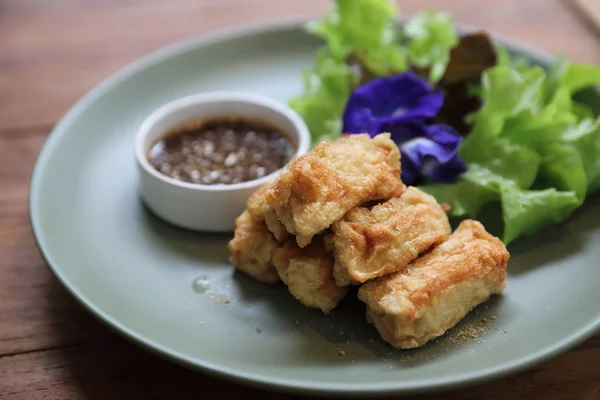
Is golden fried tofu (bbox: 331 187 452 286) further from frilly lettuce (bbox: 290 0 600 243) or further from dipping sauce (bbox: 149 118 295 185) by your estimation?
dipping sauce (bbox: 149 118 295 185)

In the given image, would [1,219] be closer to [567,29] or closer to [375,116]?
[375,116]

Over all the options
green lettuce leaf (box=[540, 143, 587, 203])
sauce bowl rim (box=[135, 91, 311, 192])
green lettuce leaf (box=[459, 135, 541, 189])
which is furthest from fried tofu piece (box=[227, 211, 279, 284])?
green lettuce leaf (box=[540, 143, 587, 203])

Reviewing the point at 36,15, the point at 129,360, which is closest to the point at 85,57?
the point at 36,15

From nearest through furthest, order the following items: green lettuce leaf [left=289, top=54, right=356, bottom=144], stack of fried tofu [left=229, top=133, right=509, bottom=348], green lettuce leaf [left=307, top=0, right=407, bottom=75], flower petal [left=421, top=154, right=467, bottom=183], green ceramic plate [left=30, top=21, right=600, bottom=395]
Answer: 1. green ceramic plate [left=30, top=21, right=600, bottom=395]
2. stack of fried tofu [left=229, top=133, right=509, bottom=348]
3. flower petal [left=421, top=154, right=467, bottom=183]
4. green lettuce leaf [left=289, top=54, right=356, bottom=144]
5. green lettuce leaf [left=307, top=0, right=407, bottom=75]

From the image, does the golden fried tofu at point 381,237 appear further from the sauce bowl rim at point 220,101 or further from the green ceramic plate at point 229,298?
the sauce bowl rim at point 220,101

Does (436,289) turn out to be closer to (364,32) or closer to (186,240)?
(186,240)

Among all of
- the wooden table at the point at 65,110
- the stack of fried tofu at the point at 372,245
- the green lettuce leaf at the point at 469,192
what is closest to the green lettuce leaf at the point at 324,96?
the green lettuce leaf at the point at 469,192
